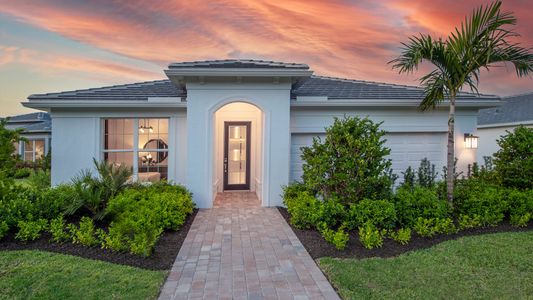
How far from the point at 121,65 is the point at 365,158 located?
12.1 metres

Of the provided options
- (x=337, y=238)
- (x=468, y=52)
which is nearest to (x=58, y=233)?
(x=337, y=238)

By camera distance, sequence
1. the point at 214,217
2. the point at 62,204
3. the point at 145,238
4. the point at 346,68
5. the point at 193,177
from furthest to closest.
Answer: the point at 346,68 → the point at 193,177 → the point at 214,217 → the point at 62,204 → the point at 145,238

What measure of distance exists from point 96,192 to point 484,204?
321 inches

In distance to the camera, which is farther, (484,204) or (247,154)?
(247,154)

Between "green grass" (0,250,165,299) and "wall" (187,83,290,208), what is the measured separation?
3.83 metres

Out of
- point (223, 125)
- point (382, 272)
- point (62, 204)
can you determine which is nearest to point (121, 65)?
point (223, 125)

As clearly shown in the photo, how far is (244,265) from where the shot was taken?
4172 millimetres

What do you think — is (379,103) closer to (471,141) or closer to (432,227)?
(471,141)

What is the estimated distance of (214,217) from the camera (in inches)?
274

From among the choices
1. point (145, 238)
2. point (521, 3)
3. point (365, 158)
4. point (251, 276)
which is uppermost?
point (521, 3)

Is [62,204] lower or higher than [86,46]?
lower

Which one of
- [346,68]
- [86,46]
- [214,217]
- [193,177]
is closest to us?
[214,217]

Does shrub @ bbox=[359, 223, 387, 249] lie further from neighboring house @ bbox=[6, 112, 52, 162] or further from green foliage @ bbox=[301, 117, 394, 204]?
neighboring house @ bbox=[6, 112, 52, 162]

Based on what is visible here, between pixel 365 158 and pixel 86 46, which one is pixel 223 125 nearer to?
pixel 365 158
